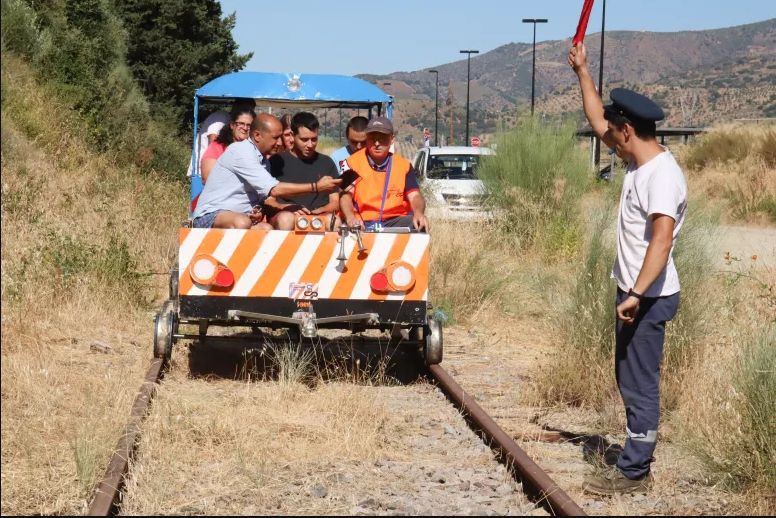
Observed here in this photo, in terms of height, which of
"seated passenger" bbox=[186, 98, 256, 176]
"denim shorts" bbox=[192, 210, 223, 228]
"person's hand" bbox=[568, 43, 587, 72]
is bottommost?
"denim shorts" bbox=[192, 210, 223, 228]

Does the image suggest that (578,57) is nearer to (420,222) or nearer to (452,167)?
(420,222)

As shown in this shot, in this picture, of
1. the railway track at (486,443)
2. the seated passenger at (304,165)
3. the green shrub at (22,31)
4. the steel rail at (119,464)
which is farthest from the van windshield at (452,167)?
the steel rail at (119,464)

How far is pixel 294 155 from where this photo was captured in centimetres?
1066

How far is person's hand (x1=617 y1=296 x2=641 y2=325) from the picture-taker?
6.33 metres

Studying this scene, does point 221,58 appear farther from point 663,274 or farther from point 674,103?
point 674,103

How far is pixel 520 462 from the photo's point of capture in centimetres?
665

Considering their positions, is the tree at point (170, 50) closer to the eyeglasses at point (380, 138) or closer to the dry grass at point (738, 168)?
the dry grass at point (738, 168)

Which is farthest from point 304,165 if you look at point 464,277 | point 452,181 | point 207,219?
point 452,181

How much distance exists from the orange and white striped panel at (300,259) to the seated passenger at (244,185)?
412mm

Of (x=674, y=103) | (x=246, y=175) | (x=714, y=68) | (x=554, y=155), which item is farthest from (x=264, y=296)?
(x=714, y=68)

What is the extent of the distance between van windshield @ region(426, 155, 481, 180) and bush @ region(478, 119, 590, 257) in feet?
5.64

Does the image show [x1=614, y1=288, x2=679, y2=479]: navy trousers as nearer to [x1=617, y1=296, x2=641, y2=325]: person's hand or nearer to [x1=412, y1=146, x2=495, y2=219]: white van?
[x1=617, y1=296, x2=641, y2=325]: person's hand

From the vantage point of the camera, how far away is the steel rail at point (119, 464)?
5.68 metres

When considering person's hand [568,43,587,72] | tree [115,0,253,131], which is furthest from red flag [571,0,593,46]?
tree [115,0,253,131]
